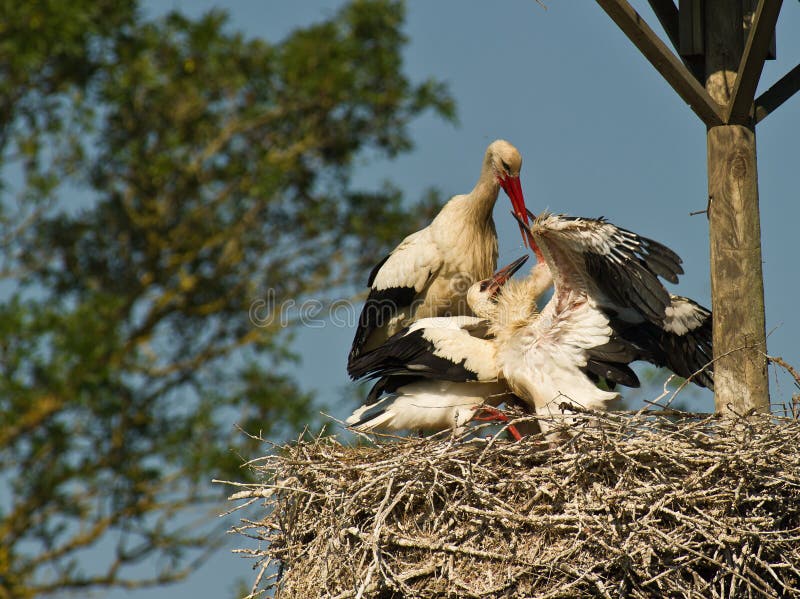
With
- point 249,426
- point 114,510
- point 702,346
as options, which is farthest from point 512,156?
point 114,510

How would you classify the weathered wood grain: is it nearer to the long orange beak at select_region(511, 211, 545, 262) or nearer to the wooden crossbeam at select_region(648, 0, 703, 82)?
the wooden crossbeam at select_region(648, 0, 703, 82)

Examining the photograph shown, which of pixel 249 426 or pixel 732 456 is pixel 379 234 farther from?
pixel 732 456

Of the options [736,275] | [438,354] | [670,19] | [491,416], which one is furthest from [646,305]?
[670,19]

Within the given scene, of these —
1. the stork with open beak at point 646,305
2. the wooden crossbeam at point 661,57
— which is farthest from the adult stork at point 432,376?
the wooden crossbeam at point 661,57

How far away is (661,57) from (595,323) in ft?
4.39

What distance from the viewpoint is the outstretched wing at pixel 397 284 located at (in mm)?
7629

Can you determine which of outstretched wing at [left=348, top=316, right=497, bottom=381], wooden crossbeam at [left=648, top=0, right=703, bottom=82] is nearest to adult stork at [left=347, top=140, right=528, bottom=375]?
outstretched wing at [left=348, top=316, right=497, bottom=381]

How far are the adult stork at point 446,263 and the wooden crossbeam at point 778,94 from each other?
2.16 meters

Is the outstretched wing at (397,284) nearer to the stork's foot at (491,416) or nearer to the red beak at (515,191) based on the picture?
the red beak at (515,191)

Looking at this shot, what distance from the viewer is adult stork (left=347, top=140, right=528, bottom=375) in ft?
25.0

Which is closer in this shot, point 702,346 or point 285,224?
point 702,346

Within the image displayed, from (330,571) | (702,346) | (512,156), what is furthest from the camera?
(512,156)

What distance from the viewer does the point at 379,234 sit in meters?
12.4

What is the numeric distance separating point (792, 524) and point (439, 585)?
4.61ft
